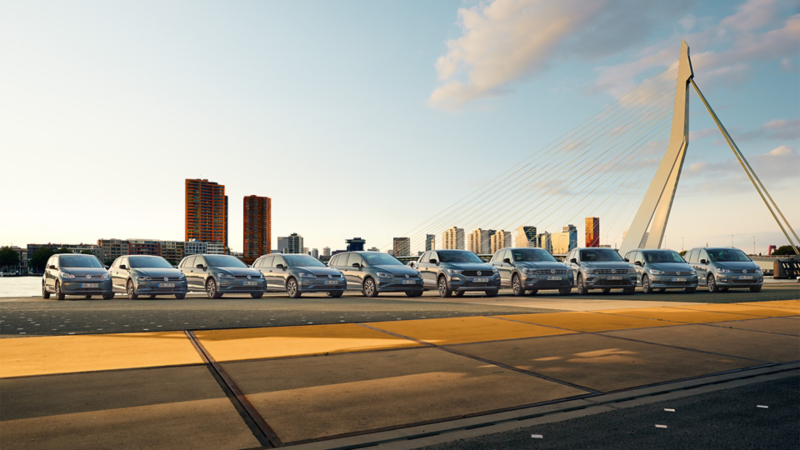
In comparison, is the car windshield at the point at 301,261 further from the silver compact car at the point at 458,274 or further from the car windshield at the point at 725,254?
the car windshield at the point at 725,254

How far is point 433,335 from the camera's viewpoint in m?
8.31

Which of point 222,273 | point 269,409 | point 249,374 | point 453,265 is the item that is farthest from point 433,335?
point 222,273

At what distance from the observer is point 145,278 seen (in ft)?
58.9

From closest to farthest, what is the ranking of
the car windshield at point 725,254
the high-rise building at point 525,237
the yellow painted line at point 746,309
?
the yellow painted line at point 746,309 → the car windshield at point 725,254 → the high-rise building at point 525,237

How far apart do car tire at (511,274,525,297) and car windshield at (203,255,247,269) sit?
8.94 m

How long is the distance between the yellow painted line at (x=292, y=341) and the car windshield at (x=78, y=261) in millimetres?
12144

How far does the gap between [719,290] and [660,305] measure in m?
9.06

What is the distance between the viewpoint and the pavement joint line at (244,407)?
→ 3740 mm

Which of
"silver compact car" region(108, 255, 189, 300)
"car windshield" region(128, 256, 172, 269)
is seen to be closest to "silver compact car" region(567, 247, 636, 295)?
"silver compact car" region(108, 255, 189, 300)

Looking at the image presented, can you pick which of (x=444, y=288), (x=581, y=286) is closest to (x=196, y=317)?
(x=444, y=288)

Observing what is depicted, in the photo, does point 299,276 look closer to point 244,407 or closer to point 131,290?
point 131,290

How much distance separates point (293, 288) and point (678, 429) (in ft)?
51.5

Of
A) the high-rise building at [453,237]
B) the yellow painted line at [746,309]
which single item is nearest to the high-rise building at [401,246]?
the high-rise building at [453,237]

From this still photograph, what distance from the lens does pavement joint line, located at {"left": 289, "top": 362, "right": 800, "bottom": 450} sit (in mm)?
3711
